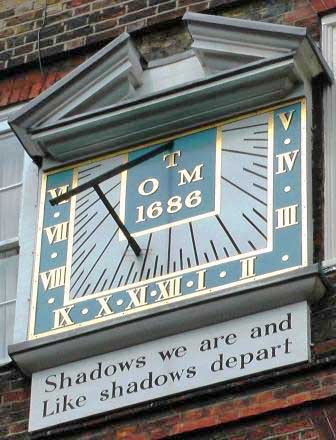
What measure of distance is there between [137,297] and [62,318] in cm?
49

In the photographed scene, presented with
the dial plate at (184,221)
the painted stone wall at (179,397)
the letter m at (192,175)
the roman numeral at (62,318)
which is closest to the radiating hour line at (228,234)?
the dial plate at (184,221)

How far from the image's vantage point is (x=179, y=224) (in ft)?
51.9

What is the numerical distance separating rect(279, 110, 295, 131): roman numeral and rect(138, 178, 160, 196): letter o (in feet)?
2.72

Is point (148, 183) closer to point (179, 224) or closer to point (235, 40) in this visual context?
point (179, 224)

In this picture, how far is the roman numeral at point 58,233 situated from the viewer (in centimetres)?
1619

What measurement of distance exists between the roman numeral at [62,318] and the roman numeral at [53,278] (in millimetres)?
209

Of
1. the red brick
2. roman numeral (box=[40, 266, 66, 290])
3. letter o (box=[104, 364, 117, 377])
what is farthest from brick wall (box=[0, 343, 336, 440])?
roman numeral (box=[40, 266, 66, 290])

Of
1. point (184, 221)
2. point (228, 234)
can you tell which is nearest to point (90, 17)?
point (184, 221)

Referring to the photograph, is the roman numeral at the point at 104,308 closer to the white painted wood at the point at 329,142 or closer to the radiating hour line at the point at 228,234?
the radiating hour line at the point at 228,234

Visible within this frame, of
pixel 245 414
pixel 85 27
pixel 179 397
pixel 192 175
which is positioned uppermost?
pixel 85 27

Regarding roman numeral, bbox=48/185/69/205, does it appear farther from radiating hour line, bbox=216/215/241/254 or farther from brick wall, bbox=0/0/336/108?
radiating hour line, bbox=216/215/241/254

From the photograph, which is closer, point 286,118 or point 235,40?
point 286,118

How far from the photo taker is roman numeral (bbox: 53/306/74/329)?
1570 centimetres

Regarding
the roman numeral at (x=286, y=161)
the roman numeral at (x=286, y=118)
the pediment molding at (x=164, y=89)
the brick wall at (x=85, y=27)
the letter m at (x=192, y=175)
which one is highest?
the brick wall at (x=85, y=27)
